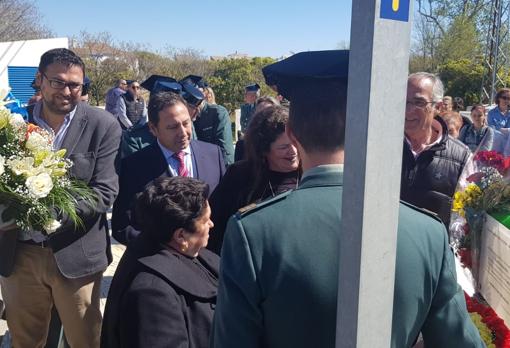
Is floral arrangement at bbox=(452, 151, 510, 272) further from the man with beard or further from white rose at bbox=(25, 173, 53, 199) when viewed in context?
the man with beard

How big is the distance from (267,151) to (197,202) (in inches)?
32.3

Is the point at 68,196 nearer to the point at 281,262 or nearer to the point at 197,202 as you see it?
the point at 197,202

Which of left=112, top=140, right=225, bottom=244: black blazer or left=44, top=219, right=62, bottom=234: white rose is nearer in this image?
left=44, top=219, right=62, bottom=234: white rose

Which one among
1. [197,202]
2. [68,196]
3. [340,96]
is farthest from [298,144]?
[68,196]

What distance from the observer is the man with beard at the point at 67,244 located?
283 cm

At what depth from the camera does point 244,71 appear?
2117 cm

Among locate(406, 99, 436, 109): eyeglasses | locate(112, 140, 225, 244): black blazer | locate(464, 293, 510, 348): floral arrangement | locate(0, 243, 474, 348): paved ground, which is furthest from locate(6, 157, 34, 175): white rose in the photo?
locate(406, 99, 436, 109): eyeglasses

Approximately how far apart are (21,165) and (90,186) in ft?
2.12

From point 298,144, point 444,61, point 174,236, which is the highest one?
point 444,61

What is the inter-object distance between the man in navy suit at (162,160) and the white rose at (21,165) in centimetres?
88

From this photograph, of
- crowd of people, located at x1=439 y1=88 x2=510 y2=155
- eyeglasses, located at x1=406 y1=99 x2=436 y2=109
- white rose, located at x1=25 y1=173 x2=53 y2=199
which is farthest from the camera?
crowd of people, located at x1=439 y1=88 x2=510 y2=155

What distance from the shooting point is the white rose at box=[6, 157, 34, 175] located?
2260 millimetres

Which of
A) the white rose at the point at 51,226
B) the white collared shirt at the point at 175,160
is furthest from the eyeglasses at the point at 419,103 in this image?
the white rose at the point at 51,226

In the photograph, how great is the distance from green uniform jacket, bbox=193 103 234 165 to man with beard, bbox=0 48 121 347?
2.55 m
